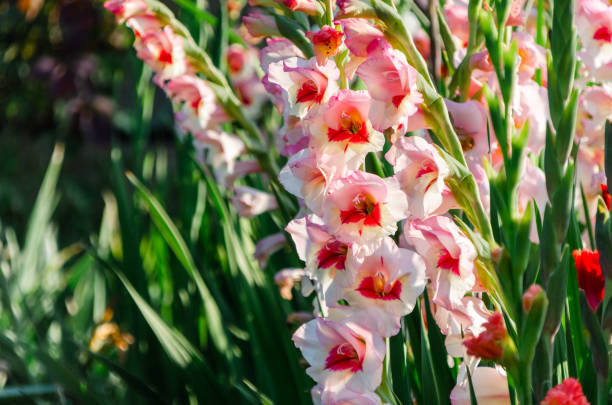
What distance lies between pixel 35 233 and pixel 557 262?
4.42 ft

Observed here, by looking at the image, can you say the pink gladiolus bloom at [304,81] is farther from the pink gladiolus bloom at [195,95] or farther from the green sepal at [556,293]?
the pink gladiolus bloom at [195,95]

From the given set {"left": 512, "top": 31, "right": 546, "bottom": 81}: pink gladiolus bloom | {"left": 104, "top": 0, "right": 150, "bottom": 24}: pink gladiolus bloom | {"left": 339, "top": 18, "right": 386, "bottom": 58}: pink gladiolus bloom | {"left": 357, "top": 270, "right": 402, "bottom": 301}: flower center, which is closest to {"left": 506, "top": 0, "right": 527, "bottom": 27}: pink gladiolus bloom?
{"left": 512, "top": 31, "right": 546, "bottom": 81}: pink gladiolus bloom

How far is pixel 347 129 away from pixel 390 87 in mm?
43

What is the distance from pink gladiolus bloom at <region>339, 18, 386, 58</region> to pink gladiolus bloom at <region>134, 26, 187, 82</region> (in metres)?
0.32

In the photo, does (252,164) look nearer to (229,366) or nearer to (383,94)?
(229,366)

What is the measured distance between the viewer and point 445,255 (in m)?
0.47

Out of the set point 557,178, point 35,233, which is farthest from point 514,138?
point 35,233

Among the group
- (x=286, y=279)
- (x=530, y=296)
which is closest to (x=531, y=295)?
(x=530, y=296)

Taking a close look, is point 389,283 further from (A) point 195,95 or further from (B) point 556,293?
(A) point 195,95

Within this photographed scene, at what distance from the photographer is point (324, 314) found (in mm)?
573

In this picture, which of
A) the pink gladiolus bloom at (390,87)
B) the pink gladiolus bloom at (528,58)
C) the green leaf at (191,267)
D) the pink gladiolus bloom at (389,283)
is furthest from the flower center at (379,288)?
the green leaf at (191,267)

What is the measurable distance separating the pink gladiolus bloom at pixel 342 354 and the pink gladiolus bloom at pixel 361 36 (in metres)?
0.19

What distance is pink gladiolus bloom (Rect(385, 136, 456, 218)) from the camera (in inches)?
17.5

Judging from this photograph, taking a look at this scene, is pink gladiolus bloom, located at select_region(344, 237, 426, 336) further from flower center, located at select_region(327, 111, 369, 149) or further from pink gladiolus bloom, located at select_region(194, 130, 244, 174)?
pink gladiolus bloom, located at select_region(194, 130, 244, 174)
